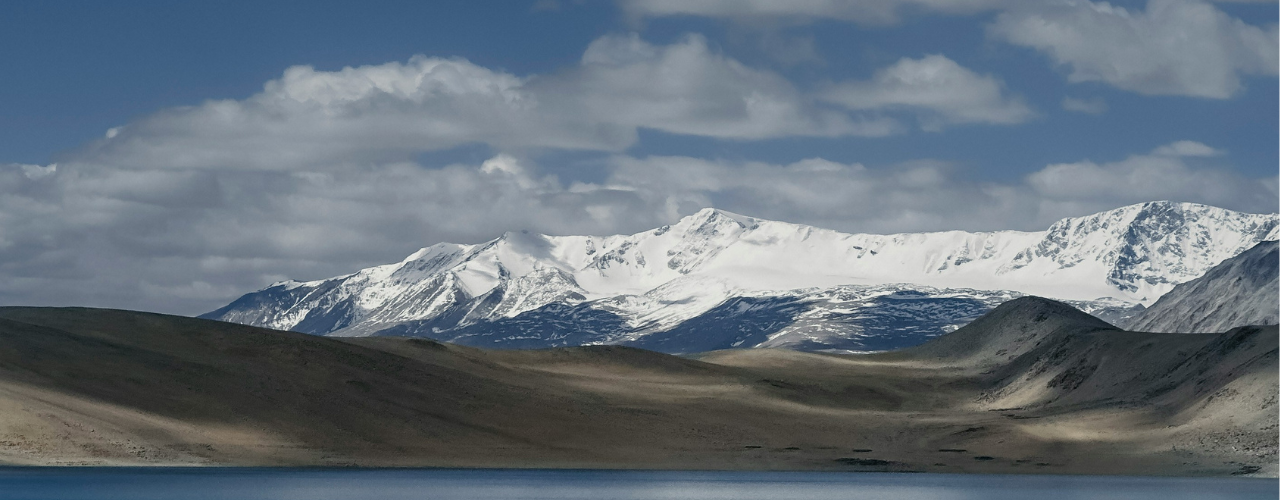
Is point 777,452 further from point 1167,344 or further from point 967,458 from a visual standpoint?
point 1167,344

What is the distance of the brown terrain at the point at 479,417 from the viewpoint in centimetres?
13925

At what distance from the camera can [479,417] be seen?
16400 centimetres

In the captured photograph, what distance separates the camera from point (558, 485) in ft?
410

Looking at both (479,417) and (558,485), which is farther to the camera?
(479,417)

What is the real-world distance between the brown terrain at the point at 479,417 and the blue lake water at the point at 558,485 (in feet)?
18.7

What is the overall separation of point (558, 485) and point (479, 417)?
40215 mm

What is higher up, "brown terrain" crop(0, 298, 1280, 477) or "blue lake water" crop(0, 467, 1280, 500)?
"brown terrain" crop(0, 298, 1280, 477)

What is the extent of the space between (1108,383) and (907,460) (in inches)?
1819

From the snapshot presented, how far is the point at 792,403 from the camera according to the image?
194 meters

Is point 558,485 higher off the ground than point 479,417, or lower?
lower

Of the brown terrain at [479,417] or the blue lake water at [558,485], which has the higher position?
the brown terrain at [479,417]

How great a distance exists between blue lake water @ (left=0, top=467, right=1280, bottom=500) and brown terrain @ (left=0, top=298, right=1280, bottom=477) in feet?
18.7

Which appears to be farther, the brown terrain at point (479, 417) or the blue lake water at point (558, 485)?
the brown terrain at point (479, 417)

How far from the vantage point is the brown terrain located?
139250mm
